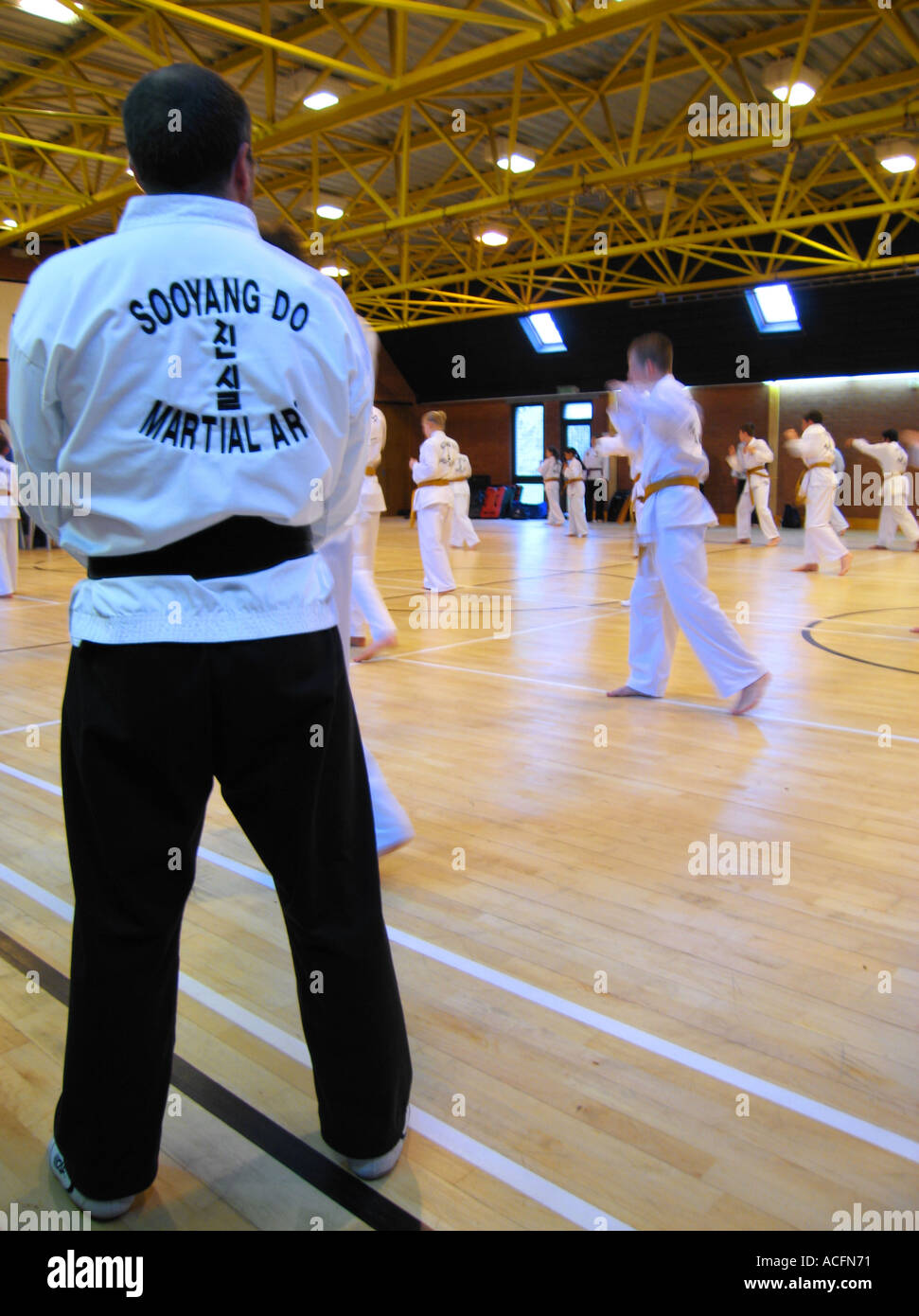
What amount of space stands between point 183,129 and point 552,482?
18.2m

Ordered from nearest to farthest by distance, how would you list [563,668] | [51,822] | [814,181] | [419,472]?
[51,822] < [563,668] < [419,472] < [814,181]

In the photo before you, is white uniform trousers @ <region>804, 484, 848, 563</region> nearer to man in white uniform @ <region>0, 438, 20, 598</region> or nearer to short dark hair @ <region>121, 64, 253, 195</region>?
man in white uniform @ <region>0, 438, 20, 598</region>

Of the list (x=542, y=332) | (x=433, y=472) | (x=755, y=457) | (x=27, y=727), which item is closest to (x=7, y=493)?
(x=433, y=472)

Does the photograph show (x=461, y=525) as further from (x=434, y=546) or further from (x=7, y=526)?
(x=7, y=526)

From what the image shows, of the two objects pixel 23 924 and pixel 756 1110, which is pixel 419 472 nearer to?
pixel 23 924

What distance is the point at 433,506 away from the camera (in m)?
8.93

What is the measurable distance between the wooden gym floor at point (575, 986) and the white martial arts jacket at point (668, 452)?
92 cm

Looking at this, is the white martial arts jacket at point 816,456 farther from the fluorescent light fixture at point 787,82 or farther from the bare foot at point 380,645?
the bare foot at point 380,645

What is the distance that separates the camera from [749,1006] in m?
2.13

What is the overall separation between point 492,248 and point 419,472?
1152 centimetres

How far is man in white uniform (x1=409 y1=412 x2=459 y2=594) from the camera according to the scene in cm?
888

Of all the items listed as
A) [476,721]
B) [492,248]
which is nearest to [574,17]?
[476,721]

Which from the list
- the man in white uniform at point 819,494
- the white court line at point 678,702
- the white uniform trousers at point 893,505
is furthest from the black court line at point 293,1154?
the white uniform trousers at point 893,505

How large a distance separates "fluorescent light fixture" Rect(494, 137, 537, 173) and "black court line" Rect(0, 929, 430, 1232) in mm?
11983
